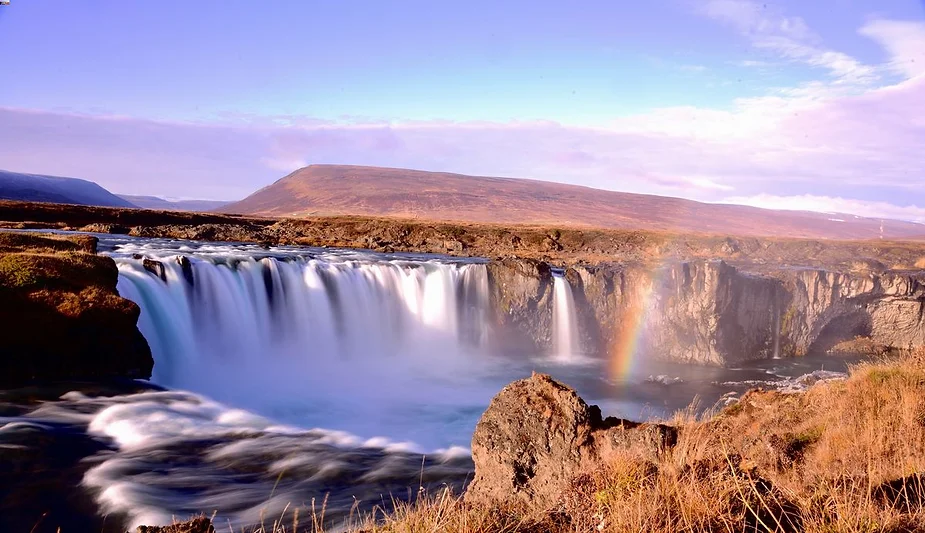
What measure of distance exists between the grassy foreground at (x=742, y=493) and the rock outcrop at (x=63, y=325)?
446 inches

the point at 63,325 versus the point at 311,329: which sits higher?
the point at 63,325

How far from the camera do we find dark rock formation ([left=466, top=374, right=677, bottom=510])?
666cm

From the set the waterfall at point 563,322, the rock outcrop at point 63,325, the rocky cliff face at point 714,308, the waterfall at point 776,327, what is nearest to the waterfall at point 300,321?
the rock outcrop at point 63,325

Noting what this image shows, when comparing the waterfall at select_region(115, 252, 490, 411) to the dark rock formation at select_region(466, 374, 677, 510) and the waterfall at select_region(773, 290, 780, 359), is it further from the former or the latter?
the waterfall at select_region(773, 290, 780, 359)

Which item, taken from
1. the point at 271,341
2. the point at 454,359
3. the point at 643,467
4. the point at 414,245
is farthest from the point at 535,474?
the point at 414,245

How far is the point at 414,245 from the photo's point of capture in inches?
1797

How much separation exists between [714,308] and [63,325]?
74.8ft

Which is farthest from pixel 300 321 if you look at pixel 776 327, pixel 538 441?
pixel 776 327

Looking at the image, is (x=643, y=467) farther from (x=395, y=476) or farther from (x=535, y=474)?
(x=395, y=476)

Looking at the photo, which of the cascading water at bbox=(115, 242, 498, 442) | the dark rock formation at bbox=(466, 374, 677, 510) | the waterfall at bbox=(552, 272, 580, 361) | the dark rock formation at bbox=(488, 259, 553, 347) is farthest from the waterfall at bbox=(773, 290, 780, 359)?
the dark rock formation at bbox=(466, 374, 677, 510)

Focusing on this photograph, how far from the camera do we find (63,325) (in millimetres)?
13773

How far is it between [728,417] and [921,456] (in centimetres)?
299

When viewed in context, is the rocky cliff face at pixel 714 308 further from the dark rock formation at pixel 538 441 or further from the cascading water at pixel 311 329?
the dark rock formation at pixel 538 441

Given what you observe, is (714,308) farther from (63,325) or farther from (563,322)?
(63,325)
